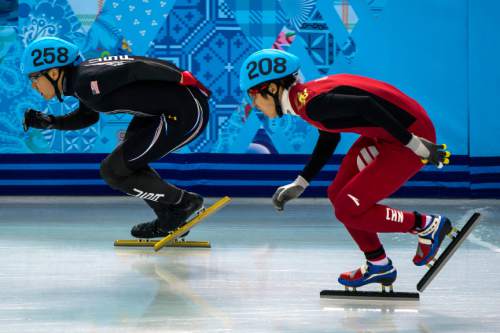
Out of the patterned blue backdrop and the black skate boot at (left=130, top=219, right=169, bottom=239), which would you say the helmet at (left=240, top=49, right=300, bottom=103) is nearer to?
the black skate boot at (left=130, top=219, right=169, bottom=239)

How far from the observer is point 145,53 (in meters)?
9.38

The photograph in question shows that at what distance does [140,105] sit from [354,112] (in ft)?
6.89

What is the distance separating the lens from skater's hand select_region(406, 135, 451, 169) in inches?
182

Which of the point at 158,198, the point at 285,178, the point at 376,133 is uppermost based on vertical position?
the point at 376,133

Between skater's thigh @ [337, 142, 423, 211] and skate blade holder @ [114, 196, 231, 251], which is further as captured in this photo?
skate blade holder @ [114, 196, 231, 251]

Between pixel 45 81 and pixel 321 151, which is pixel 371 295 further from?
pixel 45 81

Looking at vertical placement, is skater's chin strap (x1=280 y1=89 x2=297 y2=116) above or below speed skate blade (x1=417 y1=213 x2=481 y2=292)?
above

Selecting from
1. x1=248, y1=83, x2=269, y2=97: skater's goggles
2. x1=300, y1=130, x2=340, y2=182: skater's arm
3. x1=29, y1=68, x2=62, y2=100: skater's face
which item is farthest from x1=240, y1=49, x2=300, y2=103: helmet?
x1=29, y1=68, x2=62, y2=100: skater's face

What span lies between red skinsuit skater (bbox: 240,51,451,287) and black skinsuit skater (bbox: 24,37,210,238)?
1.46m

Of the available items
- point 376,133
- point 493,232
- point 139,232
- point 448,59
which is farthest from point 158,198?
point 448,59

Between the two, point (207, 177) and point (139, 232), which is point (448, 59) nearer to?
point (207, 177)

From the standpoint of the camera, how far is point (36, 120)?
21.8 feet

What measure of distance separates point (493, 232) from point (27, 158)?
14.3 feet

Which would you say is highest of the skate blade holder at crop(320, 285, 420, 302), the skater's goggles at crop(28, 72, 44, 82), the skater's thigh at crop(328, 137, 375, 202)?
the skater's goggles at crop(28, 72, 44, 82)
